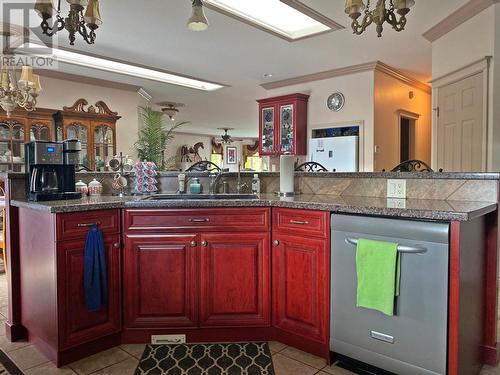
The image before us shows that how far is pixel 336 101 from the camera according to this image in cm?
557

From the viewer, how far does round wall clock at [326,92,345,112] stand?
550cm

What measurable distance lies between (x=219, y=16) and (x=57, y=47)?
A: 7.12 feet

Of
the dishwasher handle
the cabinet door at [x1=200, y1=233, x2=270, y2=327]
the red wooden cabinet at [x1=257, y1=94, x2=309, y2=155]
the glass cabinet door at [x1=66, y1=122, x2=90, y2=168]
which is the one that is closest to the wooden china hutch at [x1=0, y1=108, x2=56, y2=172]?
the glass cabinet door at [x1=66, y1=122, x2=90, y2=168]

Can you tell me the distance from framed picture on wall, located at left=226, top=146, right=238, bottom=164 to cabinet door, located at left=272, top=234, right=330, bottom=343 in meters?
12.6

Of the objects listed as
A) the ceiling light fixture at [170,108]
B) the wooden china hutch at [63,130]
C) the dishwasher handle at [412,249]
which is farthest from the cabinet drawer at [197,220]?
the ceiling light fixture at [170,108]

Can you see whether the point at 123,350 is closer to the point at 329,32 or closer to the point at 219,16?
the point at 219,16

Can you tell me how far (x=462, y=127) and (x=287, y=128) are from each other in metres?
2.74

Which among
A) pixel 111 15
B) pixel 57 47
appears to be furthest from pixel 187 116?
pixel 111 15

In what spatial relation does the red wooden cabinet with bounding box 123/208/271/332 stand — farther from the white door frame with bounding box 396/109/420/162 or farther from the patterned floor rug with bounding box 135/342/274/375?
the white door frame with bounding box 396/109/420/162

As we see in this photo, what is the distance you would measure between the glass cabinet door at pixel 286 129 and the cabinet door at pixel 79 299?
4239 millimetres

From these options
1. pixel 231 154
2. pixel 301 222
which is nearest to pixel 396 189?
pixel 301 222

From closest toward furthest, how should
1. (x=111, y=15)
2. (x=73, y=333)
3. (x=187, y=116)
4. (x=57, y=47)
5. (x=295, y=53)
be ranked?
(x=73, y=333) → (x=111, y=15) → (x=57, y=47) → (x=295, y=53) → (x=187, y=116)

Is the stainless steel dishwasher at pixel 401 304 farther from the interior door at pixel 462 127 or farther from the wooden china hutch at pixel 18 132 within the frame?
the wooden china hutch at pixel 18 132

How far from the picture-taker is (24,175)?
7.55ft
